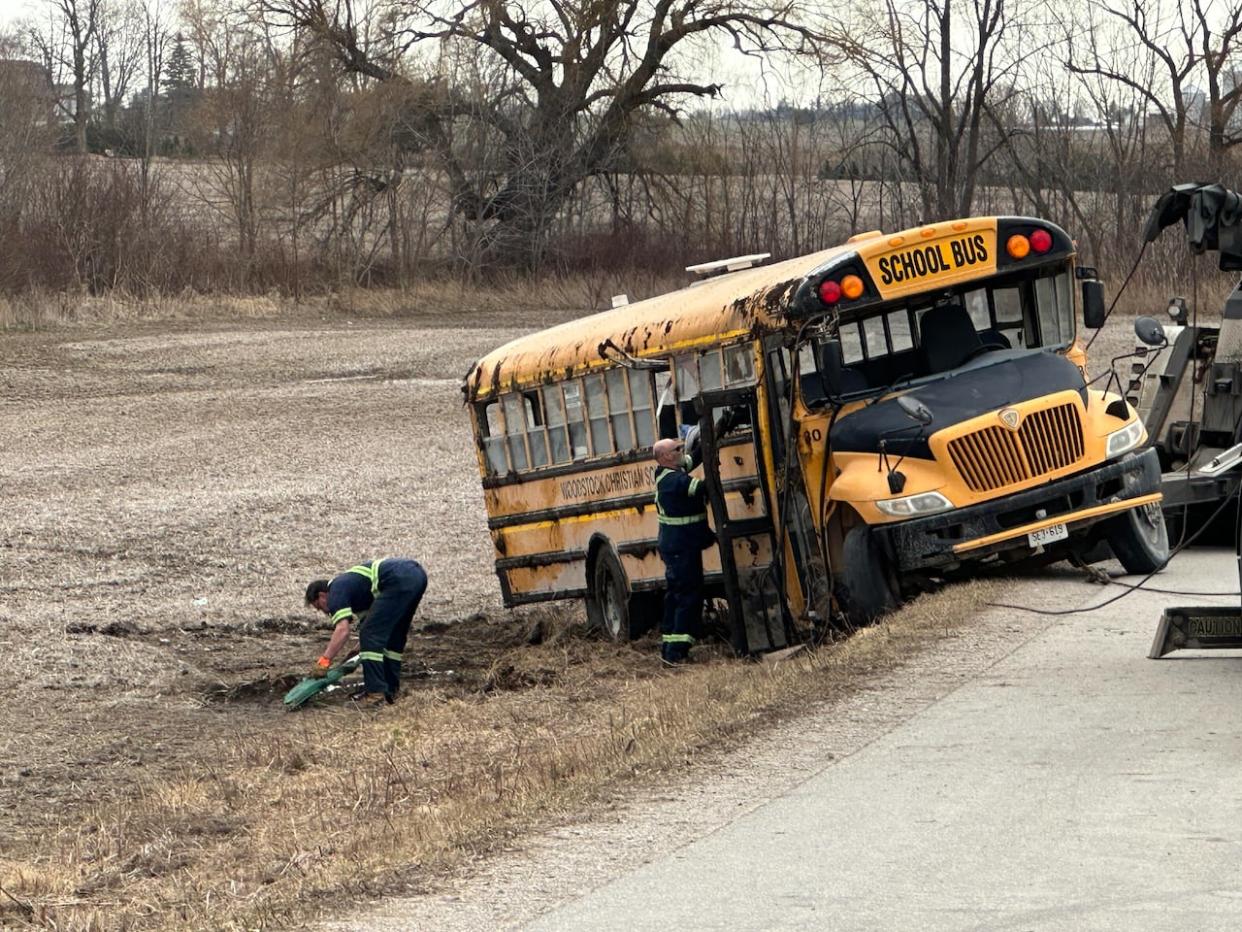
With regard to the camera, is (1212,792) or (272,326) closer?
(1212,792)

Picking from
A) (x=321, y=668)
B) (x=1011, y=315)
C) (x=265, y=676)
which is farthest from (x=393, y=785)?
(x=1011, y=315)

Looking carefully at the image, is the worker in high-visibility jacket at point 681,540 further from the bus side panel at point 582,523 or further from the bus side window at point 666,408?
the bus side window at point 666,408

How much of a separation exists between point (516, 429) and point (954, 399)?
5170 mm

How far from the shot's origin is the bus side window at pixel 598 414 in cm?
1523

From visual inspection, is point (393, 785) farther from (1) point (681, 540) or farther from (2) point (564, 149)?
(2) point (564, 149)

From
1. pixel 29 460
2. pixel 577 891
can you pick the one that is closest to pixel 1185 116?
pixel 29 460

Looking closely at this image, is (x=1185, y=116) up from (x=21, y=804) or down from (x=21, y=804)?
up

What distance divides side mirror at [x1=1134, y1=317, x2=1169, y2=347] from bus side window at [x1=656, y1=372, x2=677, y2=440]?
3.44m

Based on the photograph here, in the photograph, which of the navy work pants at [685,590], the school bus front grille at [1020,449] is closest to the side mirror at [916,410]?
the school bus front grille at [1020,449]

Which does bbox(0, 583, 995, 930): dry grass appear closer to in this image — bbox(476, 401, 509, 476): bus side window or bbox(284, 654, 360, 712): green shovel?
bbox(284, 654, 360, 712): green shovel

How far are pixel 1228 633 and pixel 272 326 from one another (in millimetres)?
34161

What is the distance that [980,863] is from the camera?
6.64m

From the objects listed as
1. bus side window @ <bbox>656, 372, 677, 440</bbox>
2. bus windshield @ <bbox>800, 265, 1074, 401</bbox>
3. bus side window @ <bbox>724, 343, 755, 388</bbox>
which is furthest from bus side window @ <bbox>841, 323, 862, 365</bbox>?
bus side window @ <bbox>656, 372, 677, 440</bbox>

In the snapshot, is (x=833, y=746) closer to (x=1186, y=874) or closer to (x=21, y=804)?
(x=1186, y=874)
